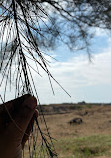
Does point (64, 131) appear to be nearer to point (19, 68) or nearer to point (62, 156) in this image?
point (62, 156)

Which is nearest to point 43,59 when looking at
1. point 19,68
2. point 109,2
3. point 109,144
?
point 19,68

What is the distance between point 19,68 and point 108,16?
3102mm

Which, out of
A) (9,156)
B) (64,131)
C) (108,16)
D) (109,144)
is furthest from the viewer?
(64,131)

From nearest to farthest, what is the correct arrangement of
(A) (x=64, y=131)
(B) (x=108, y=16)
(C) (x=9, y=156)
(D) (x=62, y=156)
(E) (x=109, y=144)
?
1. (C) (x=9, y=156)
2. (D) (x=62, y=156)
3. (E) (x=109, y=144)
4. (B) (x=108, y=16)
5. (A) (x=64, y=131)

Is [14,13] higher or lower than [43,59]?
higher

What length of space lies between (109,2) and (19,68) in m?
2.93

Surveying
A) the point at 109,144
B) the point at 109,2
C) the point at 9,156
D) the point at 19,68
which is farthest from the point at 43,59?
the point at 109,2

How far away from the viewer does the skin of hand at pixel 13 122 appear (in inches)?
25.2

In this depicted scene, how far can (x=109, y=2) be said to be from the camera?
3.26m

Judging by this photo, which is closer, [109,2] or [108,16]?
[109,2]

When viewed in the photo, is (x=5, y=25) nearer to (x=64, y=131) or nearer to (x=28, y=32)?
(x=28, y=32)

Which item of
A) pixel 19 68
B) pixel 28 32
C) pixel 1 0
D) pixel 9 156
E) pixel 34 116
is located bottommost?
pixel 9 156

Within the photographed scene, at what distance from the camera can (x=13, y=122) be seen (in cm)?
64

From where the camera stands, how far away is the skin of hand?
64 cm
